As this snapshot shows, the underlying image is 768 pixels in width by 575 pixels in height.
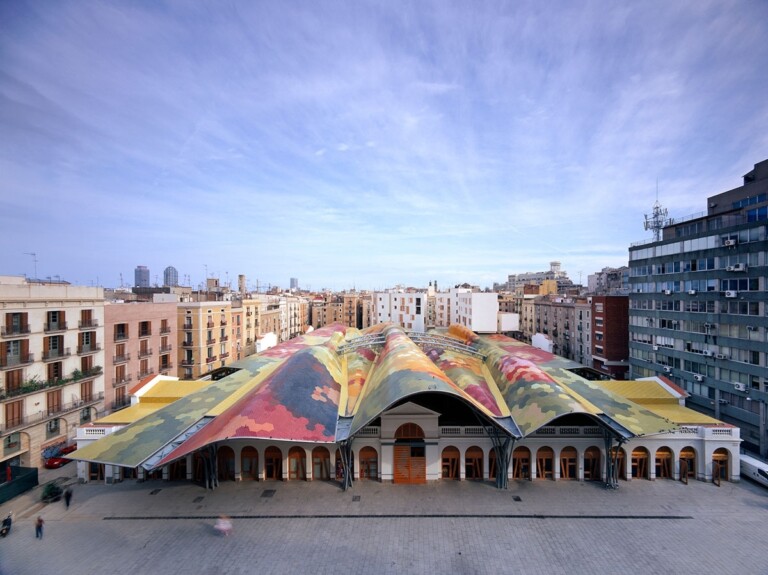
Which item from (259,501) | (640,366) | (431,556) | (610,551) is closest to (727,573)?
(610,551)

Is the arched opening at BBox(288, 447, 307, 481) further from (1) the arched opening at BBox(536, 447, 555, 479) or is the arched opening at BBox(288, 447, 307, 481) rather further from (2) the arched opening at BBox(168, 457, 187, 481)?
(1) the arched opening at BBox(536, 447, 555, 479)

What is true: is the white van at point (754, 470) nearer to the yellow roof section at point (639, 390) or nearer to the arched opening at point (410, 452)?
the yellow roof section at point (639, 390)

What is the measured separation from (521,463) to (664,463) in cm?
1049

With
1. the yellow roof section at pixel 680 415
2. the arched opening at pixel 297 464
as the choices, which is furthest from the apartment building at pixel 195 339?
the yellow roof section at pixel 680 415

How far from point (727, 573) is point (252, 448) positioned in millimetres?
27871

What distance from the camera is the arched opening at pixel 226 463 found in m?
28.1

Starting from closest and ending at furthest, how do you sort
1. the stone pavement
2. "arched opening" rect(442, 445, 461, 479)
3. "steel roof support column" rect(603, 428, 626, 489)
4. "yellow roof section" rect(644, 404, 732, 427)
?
the stone pavement → "steel roof support column" rect(603, 428, 626, 489) → "arched opening" rect(442, 445, 461, 479) → "yellow roof section" rect(644, 404, 732, 427)

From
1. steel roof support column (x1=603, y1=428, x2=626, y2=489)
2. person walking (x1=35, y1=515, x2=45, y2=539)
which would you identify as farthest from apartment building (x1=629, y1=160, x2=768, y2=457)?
person walking (x1=35, y1=515, x2=45, y2=539)

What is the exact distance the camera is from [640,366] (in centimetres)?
5125

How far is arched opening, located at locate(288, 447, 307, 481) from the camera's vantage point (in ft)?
91.8

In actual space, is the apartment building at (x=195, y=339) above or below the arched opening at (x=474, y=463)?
above

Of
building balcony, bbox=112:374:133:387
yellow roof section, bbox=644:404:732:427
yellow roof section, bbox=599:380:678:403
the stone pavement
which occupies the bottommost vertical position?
the stone pavement

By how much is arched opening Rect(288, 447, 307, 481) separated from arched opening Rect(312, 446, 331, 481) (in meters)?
0.72

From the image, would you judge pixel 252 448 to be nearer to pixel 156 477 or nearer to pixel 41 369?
pixel 156 477
